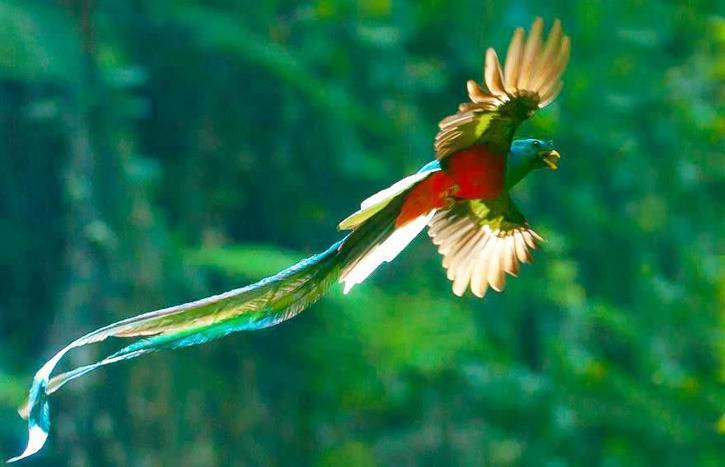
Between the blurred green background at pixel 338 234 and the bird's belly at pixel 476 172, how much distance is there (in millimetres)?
4039

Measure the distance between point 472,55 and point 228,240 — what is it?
57.8 inches

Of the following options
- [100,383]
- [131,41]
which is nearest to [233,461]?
[100,383]

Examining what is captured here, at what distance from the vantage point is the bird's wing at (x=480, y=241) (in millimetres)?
1703

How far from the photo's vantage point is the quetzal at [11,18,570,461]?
134 centimetres

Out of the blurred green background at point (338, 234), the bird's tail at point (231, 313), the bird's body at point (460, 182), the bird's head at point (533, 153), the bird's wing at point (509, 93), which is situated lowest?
the blurred green background at point (338, 234)

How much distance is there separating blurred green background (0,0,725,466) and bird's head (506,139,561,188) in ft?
13.3

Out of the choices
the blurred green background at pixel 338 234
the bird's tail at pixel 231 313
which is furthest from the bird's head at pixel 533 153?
the blurred green background at pixel 338 234

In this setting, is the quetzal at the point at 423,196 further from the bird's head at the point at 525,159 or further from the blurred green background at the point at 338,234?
the blurred green background at the point at 338,234

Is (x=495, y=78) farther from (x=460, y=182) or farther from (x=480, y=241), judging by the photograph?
(x=480, y=241)

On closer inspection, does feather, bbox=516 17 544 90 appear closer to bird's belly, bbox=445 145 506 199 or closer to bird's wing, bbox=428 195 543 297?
bird's belly, bbox=445 145 506 199

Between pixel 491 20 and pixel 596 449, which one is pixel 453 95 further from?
pixel 596 449

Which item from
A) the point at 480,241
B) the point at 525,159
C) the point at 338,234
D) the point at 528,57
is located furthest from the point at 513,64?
the point at 338,234

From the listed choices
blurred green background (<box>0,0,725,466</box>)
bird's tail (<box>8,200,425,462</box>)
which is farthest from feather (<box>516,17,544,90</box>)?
blurred green background (<box>0,0,725,466</box>)

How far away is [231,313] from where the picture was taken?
137cm
